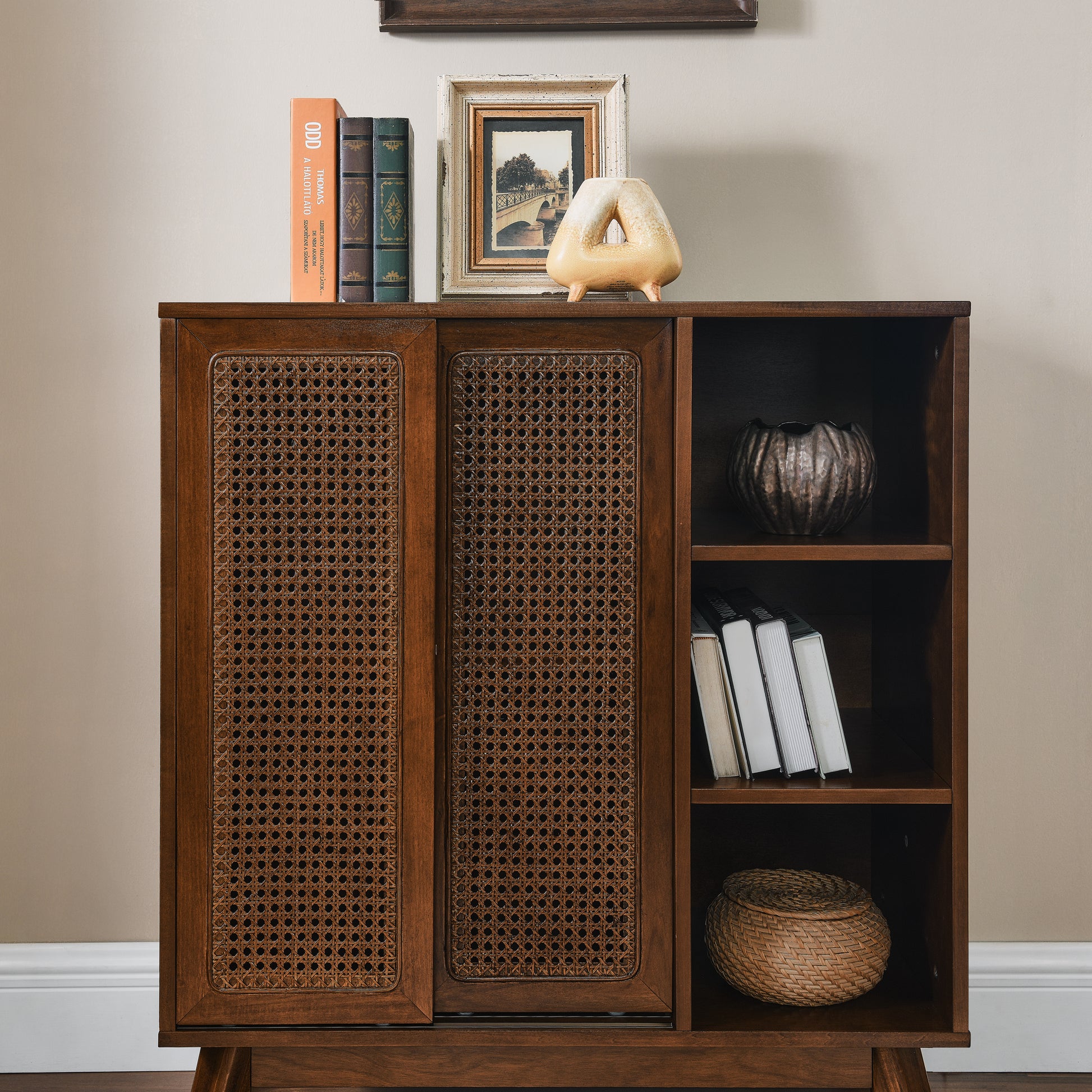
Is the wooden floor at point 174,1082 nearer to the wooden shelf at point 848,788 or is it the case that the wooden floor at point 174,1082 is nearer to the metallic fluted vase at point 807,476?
the wooden shelf at point 848,788

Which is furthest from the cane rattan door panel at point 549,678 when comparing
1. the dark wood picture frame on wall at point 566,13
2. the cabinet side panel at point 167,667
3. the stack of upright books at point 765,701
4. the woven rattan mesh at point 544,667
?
the dark wood picture frame on wall at point 566,13

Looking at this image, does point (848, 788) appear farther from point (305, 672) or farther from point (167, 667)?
point (167, 667)

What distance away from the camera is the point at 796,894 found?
122cm

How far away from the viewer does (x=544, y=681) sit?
3.38 ft

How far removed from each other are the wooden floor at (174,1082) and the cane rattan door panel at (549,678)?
0.47 m

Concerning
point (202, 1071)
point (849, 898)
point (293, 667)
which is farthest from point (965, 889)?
point (202, 1071)

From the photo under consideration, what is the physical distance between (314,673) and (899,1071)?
2.89ft

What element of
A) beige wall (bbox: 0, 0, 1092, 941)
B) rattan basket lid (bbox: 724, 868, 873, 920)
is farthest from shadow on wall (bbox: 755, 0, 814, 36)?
rattan basket lid (bbox: 724, 868, 873, 920)

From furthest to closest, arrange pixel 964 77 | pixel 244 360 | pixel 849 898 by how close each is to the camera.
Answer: pixel 964 77 < pixel 849 898 < pixel 244 360
